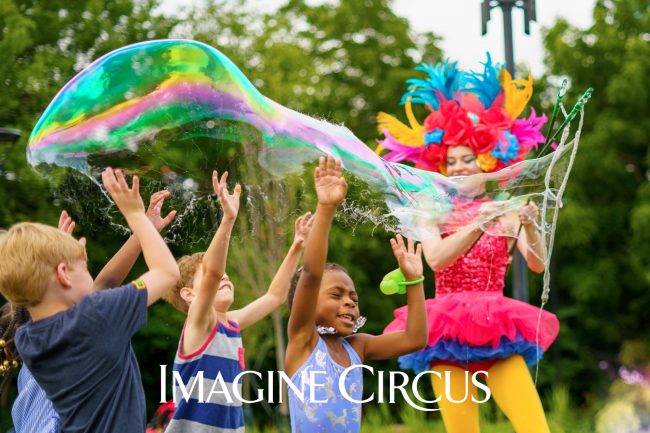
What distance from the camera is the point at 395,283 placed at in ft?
12.8

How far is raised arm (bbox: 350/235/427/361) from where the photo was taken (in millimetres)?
3891

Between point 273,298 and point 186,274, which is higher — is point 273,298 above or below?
below

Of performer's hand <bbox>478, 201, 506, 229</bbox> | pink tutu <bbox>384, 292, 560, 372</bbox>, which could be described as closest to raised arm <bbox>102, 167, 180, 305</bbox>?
pink tutu <bbox>384, 292, 560, 372</bbox>

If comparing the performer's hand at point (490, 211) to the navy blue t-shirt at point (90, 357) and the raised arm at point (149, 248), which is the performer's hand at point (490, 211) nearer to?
the raised arm at point (149, 248)

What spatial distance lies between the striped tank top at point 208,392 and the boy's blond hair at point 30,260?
0.98 m

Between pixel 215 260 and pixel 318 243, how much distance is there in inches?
15.1

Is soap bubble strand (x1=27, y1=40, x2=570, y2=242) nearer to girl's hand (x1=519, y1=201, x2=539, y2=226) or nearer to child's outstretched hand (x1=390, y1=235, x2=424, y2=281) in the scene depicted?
girl's hand (x1=519, y1=201, x2=539, y2=226)

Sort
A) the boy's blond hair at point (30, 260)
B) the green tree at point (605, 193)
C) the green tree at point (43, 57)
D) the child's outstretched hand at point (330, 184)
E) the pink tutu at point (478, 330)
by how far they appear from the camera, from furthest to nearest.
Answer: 1. the green tree at point (605, 193)
2. the green tree at point (43, 57)
3. the pink tutu at point (478, 330)
4. the child's outstretched hand at point (330, 184)
5. the boy's blond hair at point (30, 260)

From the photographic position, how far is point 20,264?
2.92 m

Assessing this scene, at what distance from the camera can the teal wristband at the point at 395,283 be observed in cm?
386

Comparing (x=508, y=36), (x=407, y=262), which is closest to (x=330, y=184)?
(x=407, y=262)

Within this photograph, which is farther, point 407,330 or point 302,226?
point 302,226

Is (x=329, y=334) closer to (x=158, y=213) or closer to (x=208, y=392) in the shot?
(x=208, y=392)

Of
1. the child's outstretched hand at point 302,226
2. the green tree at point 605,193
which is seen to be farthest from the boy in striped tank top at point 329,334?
the green tree at point 605,193
